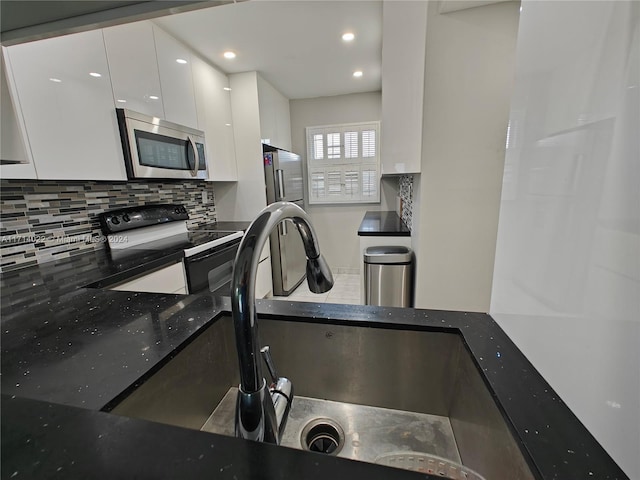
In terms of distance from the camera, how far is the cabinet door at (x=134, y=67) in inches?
65.8

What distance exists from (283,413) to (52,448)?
31 cm

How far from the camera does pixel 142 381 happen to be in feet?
1.77

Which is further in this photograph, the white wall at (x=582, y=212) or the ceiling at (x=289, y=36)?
the ceiling at (x=289, y=36)

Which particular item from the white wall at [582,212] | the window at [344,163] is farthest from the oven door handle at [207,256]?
the window at [344,163]

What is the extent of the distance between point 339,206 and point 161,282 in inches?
110

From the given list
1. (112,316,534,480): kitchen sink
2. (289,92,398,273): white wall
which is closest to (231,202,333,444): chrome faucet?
(112,316,534,480): kitchen sink

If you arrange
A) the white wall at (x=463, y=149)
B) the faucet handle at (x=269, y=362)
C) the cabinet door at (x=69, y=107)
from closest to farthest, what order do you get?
the faucet handle at (x=269, y=362), the cabinet door at (x=69, y=107), the white wall at (x=463, y=149)

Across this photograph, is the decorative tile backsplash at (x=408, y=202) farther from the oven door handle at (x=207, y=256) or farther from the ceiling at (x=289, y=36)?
the oven door handle at (x=207, y=256)

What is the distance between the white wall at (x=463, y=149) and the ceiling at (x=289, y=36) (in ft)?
2.14

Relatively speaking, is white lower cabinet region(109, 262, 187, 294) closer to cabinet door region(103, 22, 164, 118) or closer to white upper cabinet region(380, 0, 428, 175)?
cabinet door region(103, 22, 164, 118)

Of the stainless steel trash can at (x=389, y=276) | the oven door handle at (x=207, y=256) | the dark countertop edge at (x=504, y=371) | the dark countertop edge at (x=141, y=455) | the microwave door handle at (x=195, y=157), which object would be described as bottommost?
the stainless steel trash can at (x=389, y=276)

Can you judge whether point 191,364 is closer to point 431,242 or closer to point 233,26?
point 431,242

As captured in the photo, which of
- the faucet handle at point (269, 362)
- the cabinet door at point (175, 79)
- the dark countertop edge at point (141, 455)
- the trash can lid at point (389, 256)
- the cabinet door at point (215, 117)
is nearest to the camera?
the dark countertop edge at point (141, 455)

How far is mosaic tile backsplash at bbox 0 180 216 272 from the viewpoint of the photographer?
56.4 inches
